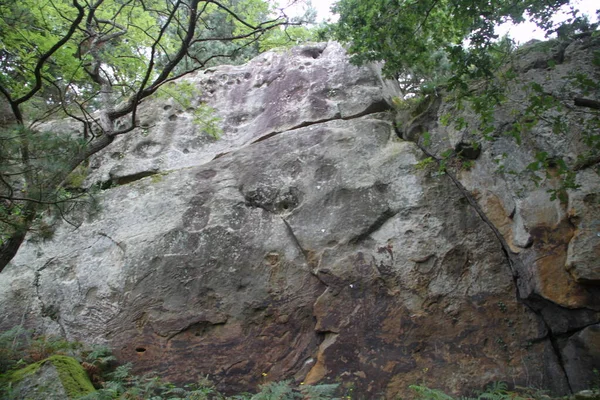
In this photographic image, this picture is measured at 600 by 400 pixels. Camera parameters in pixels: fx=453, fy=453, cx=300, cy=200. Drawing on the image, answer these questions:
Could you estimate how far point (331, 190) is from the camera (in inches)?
293

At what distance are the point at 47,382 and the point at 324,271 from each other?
3.80 metres

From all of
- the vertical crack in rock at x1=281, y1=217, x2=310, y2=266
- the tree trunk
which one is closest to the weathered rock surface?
the vertical crack in rock at x1=281, y1=217, x2=310, y2=266

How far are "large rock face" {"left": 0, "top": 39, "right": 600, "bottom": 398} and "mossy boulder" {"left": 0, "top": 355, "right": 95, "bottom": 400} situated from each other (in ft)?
3.91

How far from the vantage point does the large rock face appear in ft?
19.2

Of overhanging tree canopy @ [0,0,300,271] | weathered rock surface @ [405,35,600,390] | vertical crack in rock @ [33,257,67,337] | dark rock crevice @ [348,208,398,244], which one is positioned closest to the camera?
overhanging tree canopy @ [0,0,300,271]

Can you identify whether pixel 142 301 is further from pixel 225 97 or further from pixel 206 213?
pixel 225 97

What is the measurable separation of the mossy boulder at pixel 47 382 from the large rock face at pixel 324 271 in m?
1.19

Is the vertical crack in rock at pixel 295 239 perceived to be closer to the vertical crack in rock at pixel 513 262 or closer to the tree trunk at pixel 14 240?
the vertical crack in rock at pixel 513 262

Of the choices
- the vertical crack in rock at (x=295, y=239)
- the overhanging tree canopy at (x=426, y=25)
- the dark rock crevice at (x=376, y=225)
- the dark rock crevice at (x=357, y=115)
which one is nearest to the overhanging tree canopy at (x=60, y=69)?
the overhanging tree canopy at (x=426, y=25)

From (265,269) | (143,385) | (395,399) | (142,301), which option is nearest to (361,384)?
(395,399)

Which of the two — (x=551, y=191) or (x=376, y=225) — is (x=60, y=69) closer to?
(x=376, y=225)

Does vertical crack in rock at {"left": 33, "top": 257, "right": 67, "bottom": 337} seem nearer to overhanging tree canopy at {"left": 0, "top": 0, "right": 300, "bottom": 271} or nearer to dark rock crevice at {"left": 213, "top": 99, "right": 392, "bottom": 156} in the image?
overhanging tree canopy at {"left": 0, "top": 0, "right": 300, "bottom": 271}

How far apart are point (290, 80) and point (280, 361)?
5.82 metres

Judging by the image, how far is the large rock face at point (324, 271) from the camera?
587 cm
